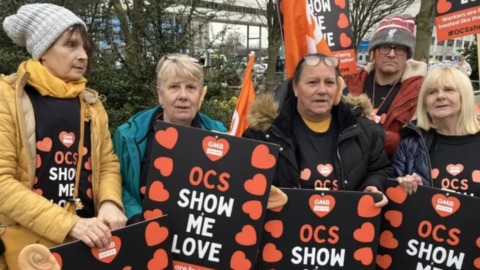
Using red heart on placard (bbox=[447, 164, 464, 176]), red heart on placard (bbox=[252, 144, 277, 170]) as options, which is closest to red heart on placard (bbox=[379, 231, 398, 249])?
red heart on placard (bbox=[447, 164, 464, 176])

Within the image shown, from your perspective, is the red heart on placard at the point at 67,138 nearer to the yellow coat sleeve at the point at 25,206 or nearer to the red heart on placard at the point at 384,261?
the yellow coat sleeve at the point at 25,206

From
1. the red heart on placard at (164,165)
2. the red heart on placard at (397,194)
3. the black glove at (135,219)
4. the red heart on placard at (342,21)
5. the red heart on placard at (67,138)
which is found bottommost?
the black glove at (135,219)

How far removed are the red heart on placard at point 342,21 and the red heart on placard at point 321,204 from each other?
83.1 inches

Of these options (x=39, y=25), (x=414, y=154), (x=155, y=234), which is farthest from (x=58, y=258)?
(x=414, y=154)

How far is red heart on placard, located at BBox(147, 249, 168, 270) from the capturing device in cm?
207

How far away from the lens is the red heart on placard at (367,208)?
2271 millimetres

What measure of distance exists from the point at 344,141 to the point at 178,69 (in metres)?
1.06

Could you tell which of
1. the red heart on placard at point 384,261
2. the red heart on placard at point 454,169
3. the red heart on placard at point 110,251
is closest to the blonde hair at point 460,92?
the red heart on placard at point 454,169

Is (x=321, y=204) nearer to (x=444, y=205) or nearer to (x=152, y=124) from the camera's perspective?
(x=444, y=205)

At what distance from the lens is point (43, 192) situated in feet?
6.92

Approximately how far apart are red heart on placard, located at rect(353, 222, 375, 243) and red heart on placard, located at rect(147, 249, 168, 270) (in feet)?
3.32

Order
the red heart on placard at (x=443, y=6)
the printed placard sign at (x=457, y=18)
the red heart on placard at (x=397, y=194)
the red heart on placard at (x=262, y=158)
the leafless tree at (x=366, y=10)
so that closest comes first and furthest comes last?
the red heart on placard at (x=262, y=158) → the red heart on placard at (x=397, y=194) → the printed placard sign at (x=457, y=18) → the red heart on placard at (x=443, y=6) → the leafless tree at (x=366, y=10)

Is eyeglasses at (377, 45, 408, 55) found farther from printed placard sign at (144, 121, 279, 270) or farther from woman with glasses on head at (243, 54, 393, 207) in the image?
printed placard sign at (144, 121, 279, 270)

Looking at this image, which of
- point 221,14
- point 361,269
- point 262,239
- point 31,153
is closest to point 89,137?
point 31,153
